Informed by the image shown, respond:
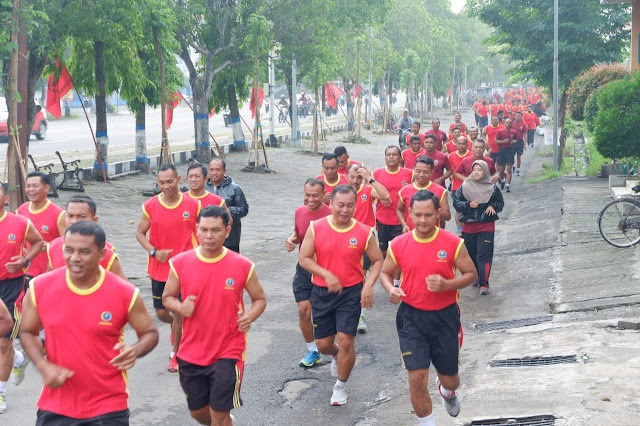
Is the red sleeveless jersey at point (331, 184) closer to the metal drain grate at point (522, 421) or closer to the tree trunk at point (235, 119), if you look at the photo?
the metal drain grate at point (522, 421)

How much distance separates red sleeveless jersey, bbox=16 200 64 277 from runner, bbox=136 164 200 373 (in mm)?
798

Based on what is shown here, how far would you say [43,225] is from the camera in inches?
314

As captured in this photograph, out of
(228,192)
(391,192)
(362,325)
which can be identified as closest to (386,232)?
(391,192)

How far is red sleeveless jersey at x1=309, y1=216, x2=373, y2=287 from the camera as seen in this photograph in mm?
7016

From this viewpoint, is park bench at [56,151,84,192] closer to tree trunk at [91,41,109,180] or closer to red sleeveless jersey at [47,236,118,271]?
tree trunk at [91,41,109,180]

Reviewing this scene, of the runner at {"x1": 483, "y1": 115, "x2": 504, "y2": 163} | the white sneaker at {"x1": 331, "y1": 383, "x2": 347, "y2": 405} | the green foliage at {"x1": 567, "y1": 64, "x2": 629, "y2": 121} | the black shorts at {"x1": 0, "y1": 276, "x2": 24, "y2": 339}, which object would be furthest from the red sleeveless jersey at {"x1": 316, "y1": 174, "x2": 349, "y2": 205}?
the green foliage at {"x1": 567, "y1": 64, "x2": 629, "y2": 121}

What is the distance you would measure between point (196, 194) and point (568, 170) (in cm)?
1760

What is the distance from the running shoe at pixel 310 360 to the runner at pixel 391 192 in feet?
9.07

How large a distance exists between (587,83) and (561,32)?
386cm

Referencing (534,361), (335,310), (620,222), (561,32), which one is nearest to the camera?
(335,310)

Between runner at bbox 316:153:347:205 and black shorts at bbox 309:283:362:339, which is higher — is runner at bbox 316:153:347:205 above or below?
above

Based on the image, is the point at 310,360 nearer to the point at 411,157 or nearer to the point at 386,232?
the point at 386,232

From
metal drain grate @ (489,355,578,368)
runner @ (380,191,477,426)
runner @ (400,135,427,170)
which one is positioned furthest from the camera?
runner @ (400,135,427,170)

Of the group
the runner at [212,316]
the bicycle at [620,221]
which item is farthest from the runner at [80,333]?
the bicycle at [620,221]
